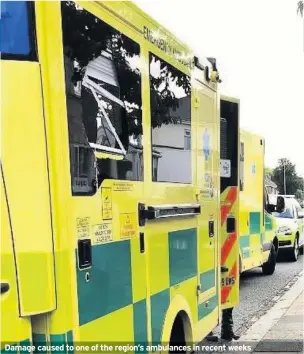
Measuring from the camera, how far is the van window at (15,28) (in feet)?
8.24

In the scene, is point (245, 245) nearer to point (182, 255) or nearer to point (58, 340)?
point (182, 255)

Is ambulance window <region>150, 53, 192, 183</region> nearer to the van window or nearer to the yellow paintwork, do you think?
the van window

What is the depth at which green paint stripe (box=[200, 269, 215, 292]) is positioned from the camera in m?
4.91

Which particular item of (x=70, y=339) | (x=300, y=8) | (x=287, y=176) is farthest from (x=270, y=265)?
(x=287, y=176)

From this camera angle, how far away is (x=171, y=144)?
4.23 metres

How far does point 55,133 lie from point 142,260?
1.23 metres

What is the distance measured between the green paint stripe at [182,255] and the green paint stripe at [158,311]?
177 millimetres

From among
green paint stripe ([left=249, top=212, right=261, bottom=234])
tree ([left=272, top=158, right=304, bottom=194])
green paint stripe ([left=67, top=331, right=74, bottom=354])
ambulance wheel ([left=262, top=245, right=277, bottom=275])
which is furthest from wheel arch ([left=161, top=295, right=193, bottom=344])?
tree ([left=272, top=158, right=304, bottom=194])

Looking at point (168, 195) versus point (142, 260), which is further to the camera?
point (168, 195)

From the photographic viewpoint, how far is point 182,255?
434 cm

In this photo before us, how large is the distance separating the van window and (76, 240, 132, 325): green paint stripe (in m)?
1.03

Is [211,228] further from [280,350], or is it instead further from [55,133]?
[55,133]

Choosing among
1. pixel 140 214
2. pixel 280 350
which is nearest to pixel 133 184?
pixel 140 214

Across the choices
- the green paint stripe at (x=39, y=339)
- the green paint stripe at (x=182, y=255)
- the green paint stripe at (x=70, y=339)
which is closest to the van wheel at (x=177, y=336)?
the green paint stripe at (x=182, y=255)
